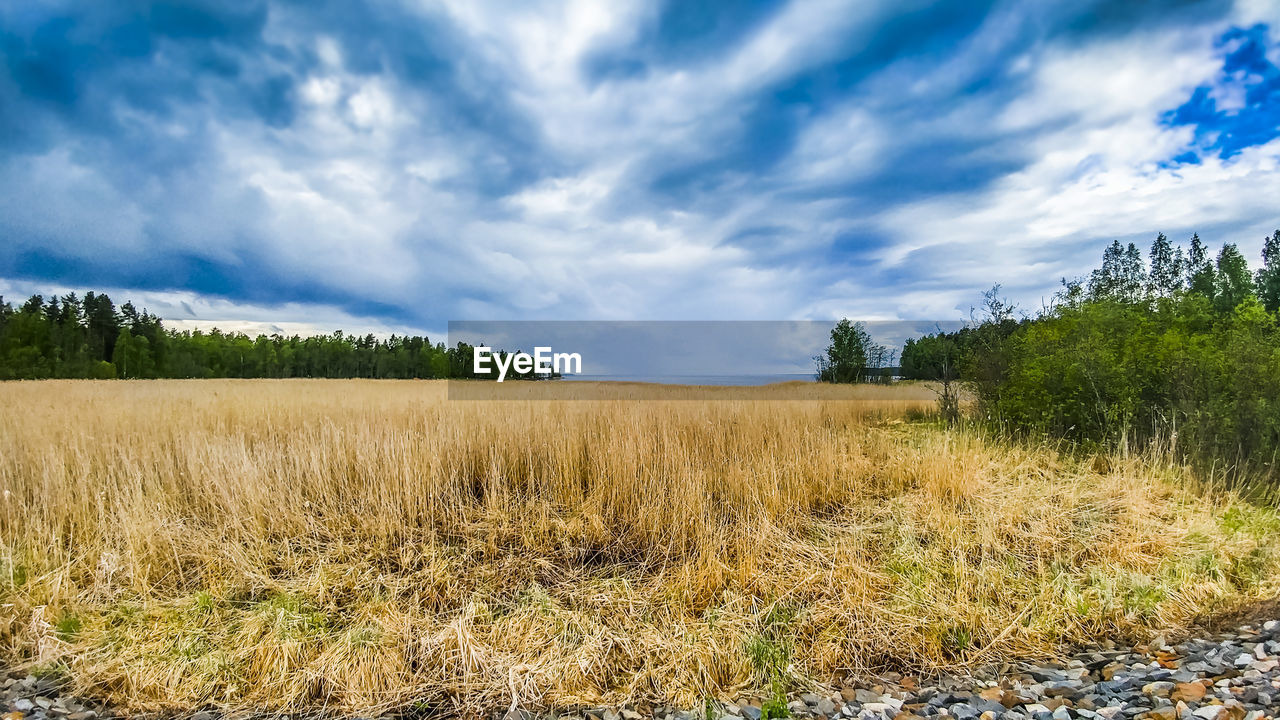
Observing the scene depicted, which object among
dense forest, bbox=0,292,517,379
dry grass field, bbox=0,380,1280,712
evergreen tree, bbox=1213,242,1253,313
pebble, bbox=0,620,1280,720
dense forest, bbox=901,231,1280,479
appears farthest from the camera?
dense forest, bbox=0,292,517,379

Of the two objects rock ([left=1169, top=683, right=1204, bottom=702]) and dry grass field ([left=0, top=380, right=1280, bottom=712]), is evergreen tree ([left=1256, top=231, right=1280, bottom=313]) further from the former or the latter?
rock ([left=1169, top=683, right=1204, bottom=702])

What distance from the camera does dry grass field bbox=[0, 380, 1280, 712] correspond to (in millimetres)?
3559

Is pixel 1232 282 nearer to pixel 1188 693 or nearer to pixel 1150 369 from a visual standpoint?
pixel 1150 369

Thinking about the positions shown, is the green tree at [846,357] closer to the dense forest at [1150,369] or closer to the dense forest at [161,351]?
the dense forest at [1150,369]

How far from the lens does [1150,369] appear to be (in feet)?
27.1

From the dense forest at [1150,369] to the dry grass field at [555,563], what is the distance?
1482 mm

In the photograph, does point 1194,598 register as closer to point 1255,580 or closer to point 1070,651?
point 1255,580

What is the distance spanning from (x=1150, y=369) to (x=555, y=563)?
30.5ft

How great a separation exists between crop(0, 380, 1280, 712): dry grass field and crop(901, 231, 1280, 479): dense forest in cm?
148

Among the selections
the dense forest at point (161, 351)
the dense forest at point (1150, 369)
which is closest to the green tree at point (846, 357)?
the dense forest at point (1150, 369)

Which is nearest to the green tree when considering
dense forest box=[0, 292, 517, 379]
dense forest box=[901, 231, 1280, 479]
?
dense forest box=[901, 231, 1280, 479]

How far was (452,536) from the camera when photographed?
503 cm

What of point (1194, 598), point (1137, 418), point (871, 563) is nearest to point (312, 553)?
point (871, 563)

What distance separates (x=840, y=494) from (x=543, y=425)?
3666mm
